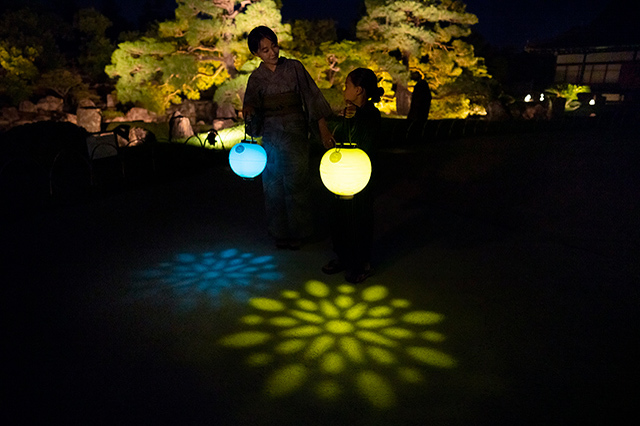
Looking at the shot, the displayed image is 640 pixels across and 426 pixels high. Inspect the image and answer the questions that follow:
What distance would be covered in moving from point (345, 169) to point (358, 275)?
1042mm

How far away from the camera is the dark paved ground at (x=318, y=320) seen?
7.33 ft

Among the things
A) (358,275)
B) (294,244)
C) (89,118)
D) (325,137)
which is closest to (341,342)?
(358,275)

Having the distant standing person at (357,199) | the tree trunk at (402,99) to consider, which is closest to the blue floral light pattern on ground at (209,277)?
the distant standing person at (357,199)

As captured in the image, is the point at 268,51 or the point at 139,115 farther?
the point at 139,115

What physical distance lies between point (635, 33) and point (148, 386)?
37.5m

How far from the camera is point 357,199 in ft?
11.8

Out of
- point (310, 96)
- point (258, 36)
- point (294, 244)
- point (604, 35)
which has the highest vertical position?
point (604, 35)

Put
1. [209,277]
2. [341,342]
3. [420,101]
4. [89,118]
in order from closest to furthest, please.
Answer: [341,342] → [209,277] → [420,101] → [89,118]

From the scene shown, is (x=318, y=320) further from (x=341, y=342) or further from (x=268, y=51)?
(x=268, y=51)

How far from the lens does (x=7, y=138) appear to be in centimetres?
1056

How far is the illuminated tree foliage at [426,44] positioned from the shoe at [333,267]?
14.2 metres

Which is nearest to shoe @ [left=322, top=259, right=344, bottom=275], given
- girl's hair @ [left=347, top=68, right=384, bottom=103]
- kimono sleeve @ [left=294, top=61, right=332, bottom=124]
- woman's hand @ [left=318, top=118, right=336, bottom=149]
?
woman's hand @ [left=318, top=118, right=336, bottom=149]

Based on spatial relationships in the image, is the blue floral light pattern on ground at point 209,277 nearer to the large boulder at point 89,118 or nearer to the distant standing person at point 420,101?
the distant standing person at point 420,101

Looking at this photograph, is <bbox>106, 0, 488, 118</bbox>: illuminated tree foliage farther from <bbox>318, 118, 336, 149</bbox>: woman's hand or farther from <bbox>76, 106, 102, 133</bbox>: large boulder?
<bbox>318, 118, 336, 149</bbox>: woman's hand
